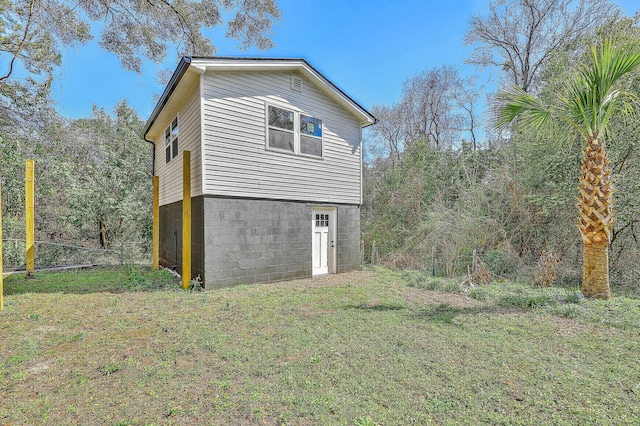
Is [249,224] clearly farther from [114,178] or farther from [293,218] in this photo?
[114,178]

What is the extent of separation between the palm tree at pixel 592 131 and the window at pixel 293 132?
445 centimetres

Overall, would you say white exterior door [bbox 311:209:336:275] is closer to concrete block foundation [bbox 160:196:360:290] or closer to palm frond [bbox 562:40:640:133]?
concrete block foundation [bbox 160:196:360:290]

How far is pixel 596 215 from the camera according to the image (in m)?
5.16

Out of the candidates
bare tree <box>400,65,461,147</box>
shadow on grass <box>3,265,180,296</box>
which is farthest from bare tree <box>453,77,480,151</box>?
shadow on grass <box>3,265,180,296</box>

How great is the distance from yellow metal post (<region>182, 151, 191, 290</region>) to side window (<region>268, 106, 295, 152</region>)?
2.00 meters

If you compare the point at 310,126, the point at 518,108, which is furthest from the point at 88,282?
the point at 518,108

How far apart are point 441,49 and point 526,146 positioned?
32.3ft

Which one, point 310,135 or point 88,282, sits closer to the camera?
point 88,282

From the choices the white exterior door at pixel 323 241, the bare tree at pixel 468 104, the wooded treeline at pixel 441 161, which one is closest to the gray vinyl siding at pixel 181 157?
the wooded treeline at pixel 441 161

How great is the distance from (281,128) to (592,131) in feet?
20.6

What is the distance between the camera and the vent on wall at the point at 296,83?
7.77 meters

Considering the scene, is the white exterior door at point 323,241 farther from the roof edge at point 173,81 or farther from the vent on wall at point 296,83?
the roof edge at point 173,81

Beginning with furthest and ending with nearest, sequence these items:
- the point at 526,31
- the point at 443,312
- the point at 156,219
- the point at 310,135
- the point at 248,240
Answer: the point at 526,31 → the point at 156,219 → the point at 310,135 → the point at 248,240 → the point at 443,312

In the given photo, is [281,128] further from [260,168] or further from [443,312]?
[443,312]
